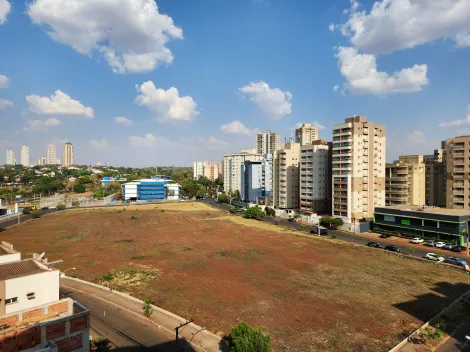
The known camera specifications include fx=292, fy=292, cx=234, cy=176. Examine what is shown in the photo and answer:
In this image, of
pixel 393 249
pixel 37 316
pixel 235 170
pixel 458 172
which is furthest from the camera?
pixel 235 170

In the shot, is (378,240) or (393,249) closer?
(393,249)

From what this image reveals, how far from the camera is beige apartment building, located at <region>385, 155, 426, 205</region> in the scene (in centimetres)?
6912

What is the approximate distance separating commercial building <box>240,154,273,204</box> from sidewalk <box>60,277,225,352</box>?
2960 inches

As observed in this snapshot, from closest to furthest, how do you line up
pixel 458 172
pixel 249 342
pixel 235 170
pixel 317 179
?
1. pixel 249 342
2. pixel 458 172
3. pixel 317 179
4. pixel 235 170

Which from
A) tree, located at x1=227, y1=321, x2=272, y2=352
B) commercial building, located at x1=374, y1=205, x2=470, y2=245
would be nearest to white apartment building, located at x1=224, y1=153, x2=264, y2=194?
commercial building, located at x1=374, y1=205, x2=470, y2=245

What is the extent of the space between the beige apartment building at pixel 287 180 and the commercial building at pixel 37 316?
233 feet

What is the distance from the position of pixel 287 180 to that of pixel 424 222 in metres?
37.4

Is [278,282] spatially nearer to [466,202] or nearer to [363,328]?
[363,328]

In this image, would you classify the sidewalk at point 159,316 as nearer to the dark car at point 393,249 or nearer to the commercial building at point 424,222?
the dark car at point 393,249

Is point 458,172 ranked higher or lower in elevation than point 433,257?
higher

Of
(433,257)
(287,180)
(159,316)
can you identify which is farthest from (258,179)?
(159,316)

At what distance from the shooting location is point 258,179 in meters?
104

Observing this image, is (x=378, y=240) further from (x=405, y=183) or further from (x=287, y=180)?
(x=287, y=180)

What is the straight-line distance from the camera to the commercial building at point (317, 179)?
243ft
